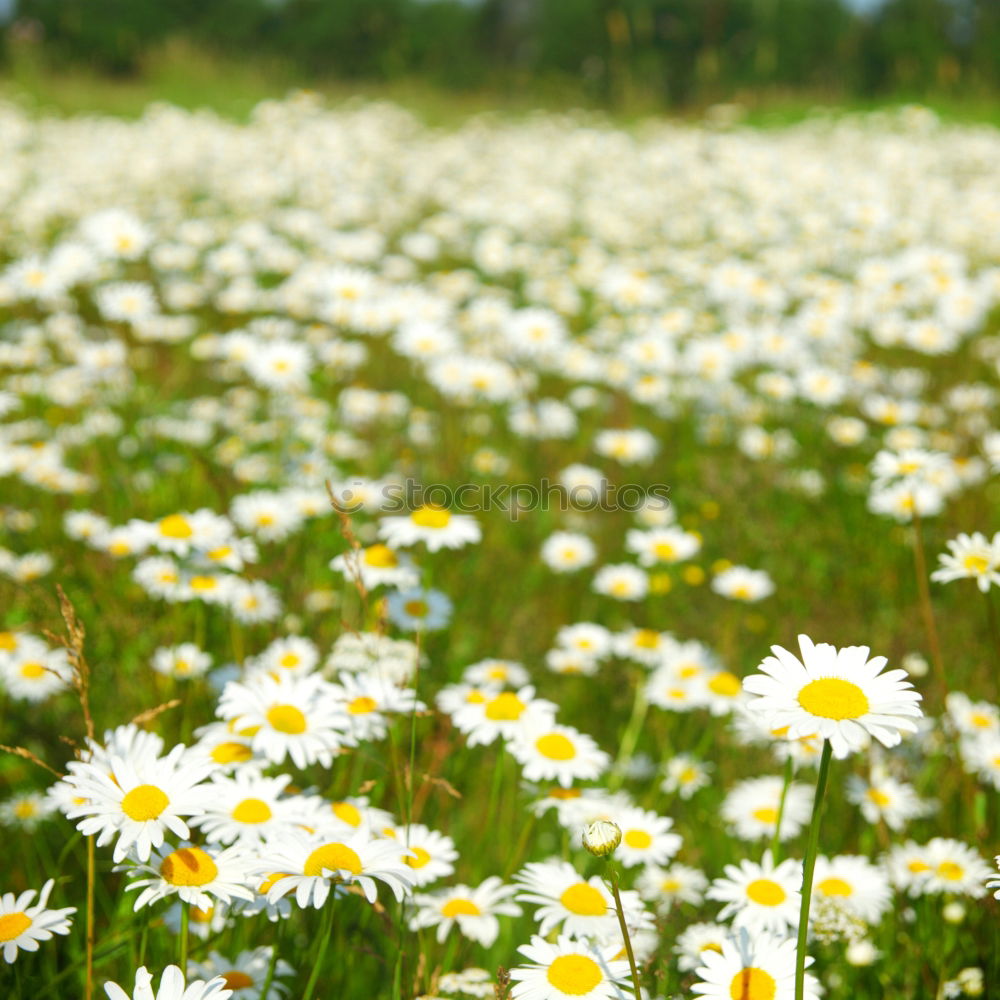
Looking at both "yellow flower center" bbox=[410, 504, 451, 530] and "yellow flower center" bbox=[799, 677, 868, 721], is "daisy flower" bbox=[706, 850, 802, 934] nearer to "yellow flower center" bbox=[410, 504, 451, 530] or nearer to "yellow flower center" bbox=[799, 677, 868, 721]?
"yellow flower center" bbox=[799, 677, 868, 721]

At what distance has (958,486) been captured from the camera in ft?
11.8

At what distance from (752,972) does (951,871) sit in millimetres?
776

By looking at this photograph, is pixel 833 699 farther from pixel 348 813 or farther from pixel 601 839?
pixel 348 813

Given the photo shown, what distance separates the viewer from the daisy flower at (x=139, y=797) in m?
1.16

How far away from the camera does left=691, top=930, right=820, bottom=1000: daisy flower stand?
1.19 metres

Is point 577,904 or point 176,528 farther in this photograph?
point 176,528

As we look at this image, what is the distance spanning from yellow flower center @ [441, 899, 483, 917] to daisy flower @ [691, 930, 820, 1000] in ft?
1.45

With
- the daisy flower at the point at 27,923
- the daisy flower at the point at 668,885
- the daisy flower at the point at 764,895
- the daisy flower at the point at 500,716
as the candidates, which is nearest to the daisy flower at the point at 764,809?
the daisy flower at the point at 668,885

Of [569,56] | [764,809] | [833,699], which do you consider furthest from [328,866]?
[569,56]

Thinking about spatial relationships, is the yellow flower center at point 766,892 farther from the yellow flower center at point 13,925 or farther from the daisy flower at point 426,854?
the yellow flower center at point 13,925

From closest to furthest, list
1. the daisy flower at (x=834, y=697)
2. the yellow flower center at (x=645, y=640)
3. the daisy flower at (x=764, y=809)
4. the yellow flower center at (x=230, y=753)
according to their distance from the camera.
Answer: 1. the daisy flower at (x=834, y=697)
2. the yellow flower center at (x=230, y=753)
3. the daisy flower at (x=764, y=809)
4. the yellow flower center at (x=645, y=640)

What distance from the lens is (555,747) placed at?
1758mm

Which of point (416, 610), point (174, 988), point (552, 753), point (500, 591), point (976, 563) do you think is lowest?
point (174, 988)

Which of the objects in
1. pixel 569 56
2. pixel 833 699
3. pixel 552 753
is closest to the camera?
pixel 833 699
